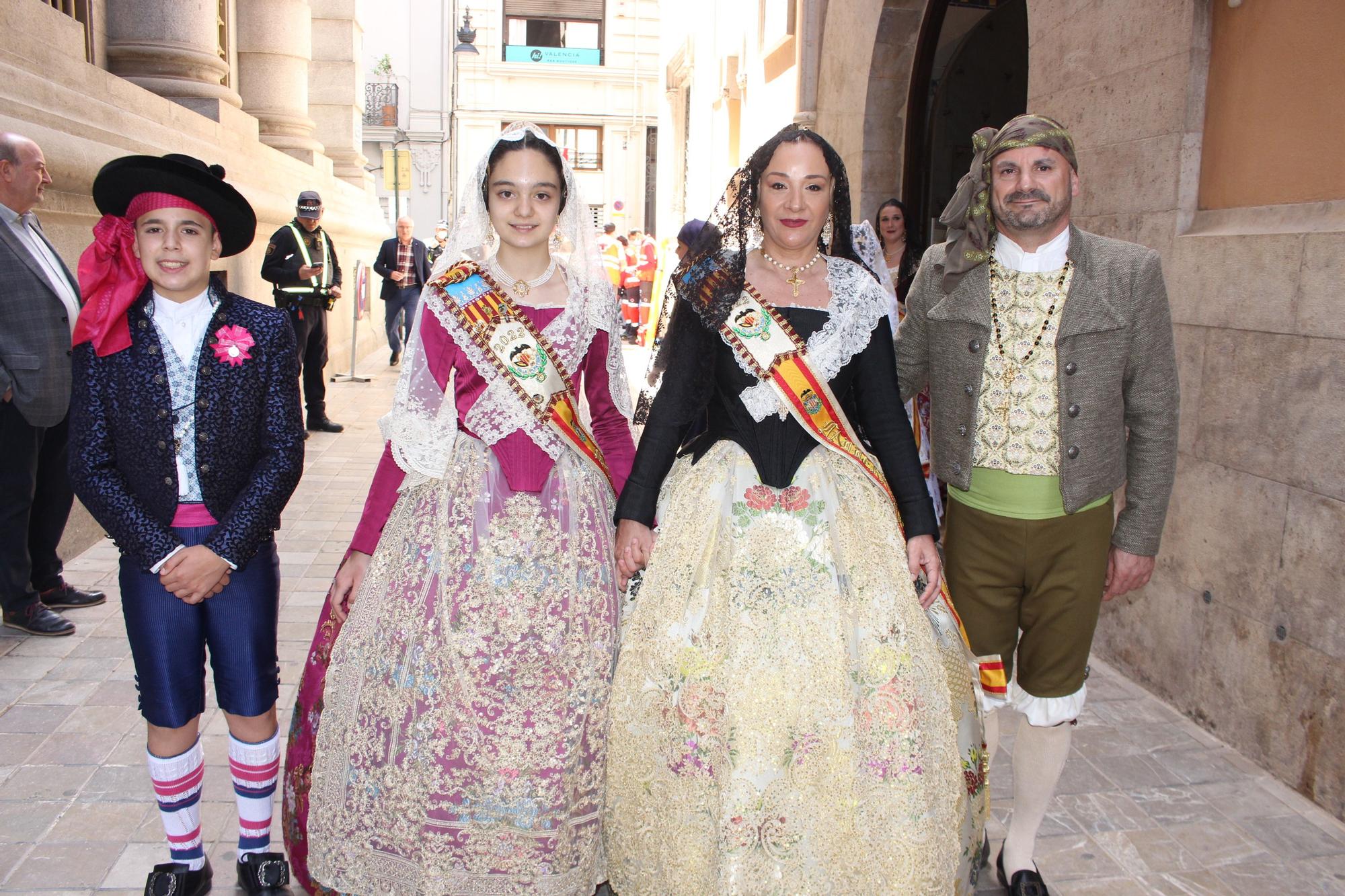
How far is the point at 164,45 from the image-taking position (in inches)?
311

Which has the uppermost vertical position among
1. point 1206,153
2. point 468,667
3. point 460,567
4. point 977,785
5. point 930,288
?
point 1206,153

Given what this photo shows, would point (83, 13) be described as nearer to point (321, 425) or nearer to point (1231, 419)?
point (321, 425)

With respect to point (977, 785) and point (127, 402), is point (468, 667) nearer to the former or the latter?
point (127, 402)

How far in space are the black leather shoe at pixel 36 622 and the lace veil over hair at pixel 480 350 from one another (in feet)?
8.64

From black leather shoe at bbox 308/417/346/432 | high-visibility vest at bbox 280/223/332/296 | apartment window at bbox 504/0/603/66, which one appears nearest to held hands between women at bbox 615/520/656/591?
high-visibility vest at bbox 280/223/332/296

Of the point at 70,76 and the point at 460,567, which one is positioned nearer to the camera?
the point at 460,567

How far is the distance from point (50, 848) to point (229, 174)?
270 inches

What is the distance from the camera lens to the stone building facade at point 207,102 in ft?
17.4

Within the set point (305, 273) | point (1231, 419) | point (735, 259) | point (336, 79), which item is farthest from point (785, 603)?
point (336, 79)

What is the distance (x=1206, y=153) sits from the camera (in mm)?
4098

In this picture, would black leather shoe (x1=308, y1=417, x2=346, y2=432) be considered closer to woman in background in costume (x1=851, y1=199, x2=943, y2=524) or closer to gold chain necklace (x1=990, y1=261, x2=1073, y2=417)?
woman in background in costume (x1=851, y1=199, x2=943, y2=524)

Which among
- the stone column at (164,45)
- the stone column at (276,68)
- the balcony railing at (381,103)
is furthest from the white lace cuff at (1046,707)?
the balcony railing at (381,103)

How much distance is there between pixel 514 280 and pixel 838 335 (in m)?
0.90

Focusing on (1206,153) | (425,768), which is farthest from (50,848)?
(1206,153)
